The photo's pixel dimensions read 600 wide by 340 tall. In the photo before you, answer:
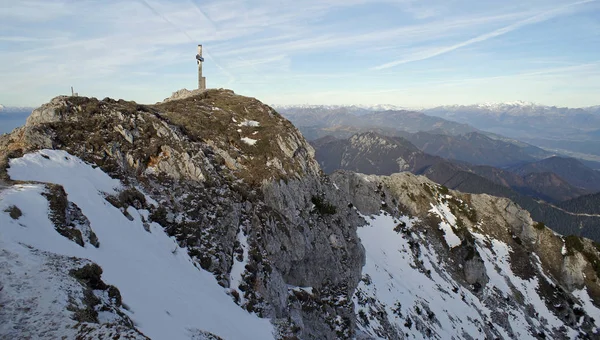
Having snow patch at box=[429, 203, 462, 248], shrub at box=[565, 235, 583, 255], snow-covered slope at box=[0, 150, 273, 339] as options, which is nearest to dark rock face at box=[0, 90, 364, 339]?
snow-covered slope at box=[0, 150, 273, 339]

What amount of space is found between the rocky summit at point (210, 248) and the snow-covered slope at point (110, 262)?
0.31ft

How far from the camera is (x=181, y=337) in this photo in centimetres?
1507

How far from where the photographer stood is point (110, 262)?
57.9 ft

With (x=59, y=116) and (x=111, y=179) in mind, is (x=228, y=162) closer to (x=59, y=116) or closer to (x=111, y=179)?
(x=111, y=179)

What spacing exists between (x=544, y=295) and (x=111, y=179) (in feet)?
329

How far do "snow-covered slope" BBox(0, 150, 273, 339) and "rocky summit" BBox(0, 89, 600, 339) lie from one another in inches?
3.7

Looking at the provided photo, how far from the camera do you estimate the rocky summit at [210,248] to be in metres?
14.3

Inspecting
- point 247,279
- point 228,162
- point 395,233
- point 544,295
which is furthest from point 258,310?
point 544,295

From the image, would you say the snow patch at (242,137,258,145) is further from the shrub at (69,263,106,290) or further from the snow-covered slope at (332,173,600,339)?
the shrub at (69,263,106,290)

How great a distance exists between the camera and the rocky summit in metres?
14.3

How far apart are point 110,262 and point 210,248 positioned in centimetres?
1069

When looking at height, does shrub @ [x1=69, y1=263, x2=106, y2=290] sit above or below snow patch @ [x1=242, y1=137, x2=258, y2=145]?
below

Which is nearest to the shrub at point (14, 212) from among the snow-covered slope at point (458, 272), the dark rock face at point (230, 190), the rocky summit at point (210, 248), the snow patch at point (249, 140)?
the rocky summit at point (210, 248)

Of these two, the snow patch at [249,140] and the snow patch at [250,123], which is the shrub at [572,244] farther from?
the snow patch at [249,140]
